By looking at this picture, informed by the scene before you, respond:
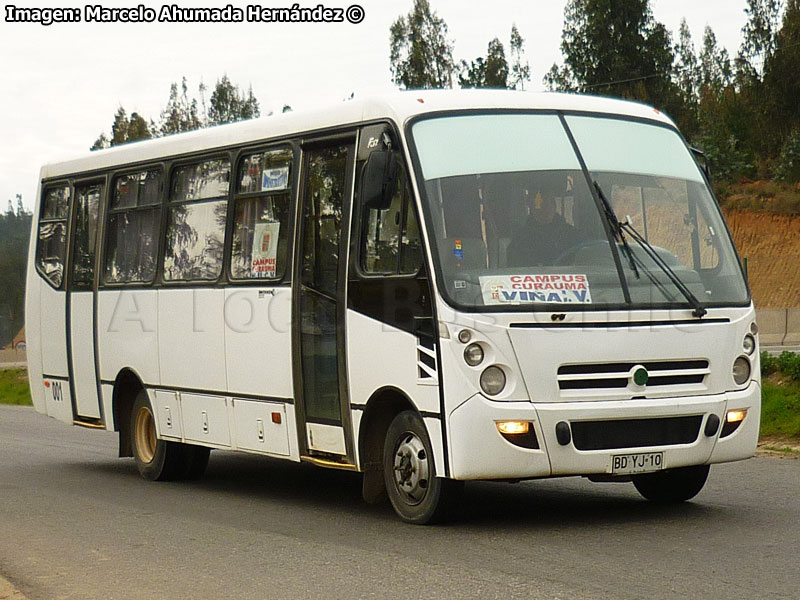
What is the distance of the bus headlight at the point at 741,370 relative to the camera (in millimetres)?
9438

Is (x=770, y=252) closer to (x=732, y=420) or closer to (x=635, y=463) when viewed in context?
(x=732, y=420)

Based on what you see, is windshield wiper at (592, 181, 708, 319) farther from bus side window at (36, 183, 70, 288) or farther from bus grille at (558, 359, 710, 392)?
bus side window at (36, 183, 70, 288)

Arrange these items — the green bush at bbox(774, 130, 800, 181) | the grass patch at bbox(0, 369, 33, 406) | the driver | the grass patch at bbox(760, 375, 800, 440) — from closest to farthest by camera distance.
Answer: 1. the driver
2. the grass patch at bbox(760, 375, 800, 440)
3. the grass patch at bbox(0, 369, 33, 406)
4. the green bush at bbox(774, 130, 800, 181)

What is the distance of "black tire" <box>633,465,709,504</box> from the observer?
33.1ft

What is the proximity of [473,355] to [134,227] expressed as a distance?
599 cm

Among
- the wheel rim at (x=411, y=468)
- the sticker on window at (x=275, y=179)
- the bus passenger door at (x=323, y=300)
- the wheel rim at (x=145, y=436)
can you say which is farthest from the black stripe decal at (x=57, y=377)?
the wheel rim at (x=411, y=468)

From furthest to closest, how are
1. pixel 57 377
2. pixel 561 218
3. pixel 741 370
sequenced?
pixel 57 377 → pixel 741 370 → pixel 561 218

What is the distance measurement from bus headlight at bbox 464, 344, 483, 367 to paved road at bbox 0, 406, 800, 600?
1086 mm

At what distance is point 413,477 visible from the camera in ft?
30.8

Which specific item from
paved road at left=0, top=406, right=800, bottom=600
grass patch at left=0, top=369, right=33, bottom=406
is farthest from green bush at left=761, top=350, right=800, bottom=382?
grass patch at left=0, top=369, right=33, bottom=406

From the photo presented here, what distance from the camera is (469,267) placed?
902cm

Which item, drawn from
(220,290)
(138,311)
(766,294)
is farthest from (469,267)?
(766,294)

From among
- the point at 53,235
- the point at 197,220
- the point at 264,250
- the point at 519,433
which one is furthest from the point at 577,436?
the point at 53,235

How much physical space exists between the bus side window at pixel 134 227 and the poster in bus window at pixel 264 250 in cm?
217
